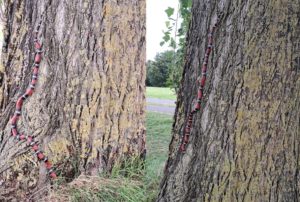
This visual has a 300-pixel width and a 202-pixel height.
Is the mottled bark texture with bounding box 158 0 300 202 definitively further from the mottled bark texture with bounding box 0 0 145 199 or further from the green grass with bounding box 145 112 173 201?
the mottled bark texture with bounding box 0 0 145 199

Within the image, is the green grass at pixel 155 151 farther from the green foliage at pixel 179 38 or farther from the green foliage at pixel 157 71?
the green foliage at pixel 157 71

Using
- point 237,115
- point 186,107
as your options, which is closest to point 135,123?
point 186,107

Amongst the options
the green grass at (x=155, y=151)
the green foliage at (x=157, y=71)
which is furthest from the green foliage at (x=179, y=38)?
the green foliage at (x=157, y=71)

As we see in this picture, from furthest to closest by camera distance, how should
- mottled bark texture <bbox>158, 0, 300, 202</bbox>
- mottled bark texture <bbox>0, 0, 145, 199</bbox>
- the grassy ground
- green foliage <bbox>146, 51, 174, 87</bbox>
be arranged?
green foliage <bbox>146, 51, 174, 87</bbox> < mottled bark texture <bbox>0, 0, 145, 199</bbox> < the grassy ground < mottled bark texture <bbox>158, 0, 300, 202</bbox>

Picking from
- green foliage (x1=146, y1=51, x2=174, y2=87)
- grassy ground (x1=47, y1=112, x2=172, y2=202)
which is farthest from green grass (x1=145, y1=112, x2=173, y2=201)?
green foliage (x1=146, y1=51, x2=174, y2=87)

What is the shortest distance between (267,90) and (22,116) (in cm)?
158

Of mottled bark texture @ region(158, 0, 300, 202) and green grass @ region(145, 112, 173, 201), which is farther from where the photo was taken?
green grass @ region(145, 112, 173, 201)

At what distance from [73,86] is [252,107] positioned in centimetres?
131

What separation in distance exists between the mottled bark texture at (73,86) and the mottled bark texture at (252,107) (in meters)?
1.05

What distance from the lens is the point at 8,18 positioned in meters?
2.90

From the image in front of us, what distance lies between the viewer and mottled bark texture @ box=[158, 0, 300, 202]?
169 centimetres

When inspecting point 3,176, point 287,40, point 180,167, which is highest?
point 287,40

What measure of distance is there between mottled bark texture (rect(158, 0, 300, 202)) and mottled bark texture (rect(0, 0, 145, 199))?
1054 mm

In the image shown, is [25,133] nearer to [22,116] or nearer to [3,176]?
[22,116]
